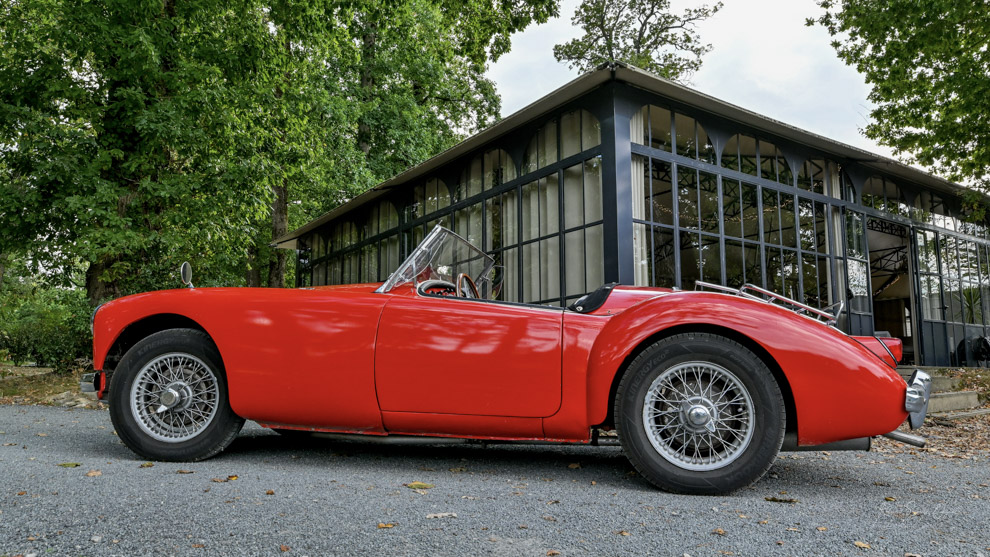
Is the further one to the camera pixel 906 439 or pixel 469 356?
pixel 469 356

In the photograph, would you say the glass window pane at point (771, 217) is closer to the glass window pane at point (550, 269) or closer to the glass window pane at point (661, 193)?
the glass window pane at point (661, 193)

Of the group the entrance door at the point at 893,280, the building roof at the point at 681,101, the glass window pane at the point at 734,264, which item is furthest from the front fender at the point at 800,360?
the entrance door at the point at 893,280

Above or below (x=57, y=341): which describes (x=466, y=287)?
above

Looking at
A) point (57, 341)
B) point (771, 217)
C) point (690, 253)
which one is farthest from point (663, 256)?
point (57, 341)

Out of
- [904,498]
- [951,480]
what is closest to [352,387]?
[904,498]

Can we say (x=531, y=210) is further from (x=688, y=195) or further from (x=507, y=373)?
(x=507, y=373)

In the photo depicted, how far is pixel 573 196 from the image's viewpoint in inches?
359

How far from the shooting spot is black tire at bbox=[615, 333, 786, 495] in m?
2.88

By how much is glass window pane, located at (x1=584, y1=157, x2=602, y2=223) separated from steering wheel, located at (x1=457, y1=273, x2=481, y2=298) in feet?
14.8

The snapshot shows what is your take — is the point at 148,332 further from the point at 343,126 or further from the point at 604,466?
the point at 343,126

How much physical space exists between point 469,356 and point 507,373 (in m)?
0.23

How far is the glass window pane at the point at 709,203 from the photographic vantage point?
361 inches

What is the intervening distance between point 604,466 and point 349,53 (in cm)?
1581

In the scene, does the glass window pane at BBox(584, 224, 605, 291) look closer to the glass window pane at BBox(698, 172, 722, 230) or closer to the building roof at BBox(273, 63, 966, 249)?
the glass window pane at BBox(698, 172, 722, 230)
